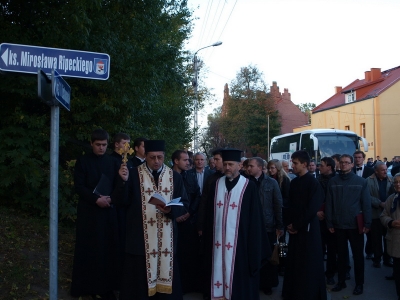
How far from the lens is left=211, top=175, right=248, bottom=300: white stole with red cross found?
601cm

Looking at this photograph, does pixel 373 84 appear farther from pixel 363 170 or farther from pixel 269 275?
pixel 269 275

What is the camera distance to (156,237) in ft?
19.2

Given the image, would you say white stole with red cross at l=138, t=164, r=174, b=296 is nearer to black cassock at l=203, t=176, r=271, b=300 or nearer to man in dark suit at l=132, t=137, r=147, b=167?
black cassock at l=203, t=176, r=271, b=300

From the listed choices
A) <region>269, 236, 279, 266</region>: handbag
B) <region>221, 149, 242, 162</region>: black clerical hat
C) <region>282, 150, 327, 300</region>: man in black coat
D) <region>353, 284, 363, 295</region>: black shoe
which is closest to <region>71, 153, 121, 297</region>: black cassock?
<region>221, 149, 242, 162</region>: black clerical hat

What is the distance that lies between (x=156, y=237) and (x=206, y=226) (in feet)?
2.47

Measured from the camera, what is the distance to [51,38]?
823 centimetres

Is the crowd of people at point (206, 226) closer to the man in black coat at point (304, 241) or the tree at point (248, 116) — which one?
the man in black coat at point (304, 241)

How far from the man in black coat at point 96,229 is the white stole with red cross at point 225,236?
142cm

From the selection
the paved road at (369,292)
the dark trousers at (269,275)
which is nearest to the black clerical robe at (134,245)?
the paved road at (369,292)

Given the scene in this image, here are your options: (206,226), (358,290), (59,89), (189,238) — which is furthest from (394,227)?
(59,89)

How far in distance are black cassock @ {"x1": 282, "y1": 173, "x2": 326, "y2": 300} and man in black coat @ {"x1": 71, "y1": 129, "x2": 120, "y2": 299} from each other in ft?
7.96

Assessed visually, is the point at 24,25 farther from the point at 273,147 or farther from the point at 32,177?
the point at 273,147

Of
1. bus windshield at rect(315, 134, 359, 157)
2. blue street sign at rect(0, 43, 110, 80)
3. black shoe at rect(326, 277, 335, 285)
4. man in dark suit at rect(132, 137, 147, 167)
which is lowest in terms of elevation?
black shoe at rect(326, 277, 335, 285)

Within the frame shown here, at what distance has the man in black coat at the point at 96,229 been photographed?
6566 millimetres
